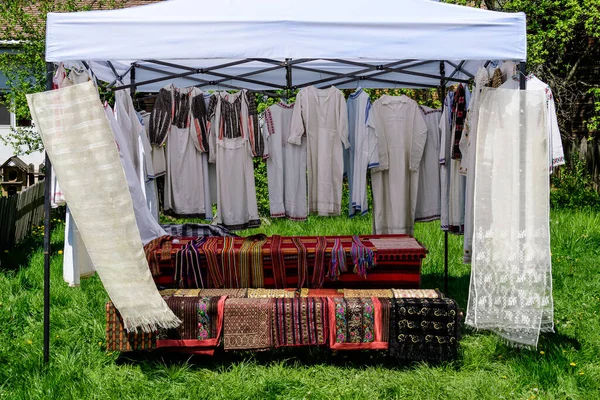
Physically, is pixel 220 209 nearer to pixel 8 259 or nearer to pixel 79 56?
pixel 79 56

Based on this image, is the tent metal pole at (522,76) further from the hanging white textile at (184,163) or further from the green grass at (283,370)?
the hanging white textile at (184,163)

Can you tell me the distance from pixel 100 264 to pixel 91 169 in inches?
21.3

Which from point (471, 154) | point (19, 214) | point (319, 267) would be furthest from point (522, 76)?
point (19, 214)

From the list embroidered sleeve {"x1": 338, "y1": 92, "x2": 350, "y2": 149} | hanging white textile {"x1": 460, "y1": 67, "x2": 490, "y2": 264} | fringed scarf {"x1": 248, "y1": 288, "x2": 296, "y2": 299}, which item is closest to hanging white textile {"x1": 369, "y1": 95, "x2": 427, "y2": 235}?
embroidered sleeve {"x1": 338, "y1": 92, "x2": 350, "y2": 149}

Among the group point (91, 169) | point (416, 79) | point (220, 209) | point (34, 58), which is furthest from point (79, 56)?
point (34, 58)

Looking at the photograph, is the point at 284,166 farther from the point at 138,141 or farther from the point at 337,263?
the point at 337,263

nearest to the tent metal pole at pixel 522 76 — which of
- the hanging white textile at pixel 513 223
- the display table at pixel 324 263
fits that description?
the hanging white textile at pixel 513 223

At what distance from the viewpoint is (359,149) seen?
5332mm

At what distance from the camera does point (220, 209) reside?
18.5 ft

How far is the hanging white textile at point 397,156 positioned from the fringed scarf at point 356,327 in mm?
1701

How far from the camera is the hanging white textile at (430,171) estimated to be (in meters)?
5.49

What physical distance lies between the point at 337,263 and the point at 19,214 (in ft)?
16.0

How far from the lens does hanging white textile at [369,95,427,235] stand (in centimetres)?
539

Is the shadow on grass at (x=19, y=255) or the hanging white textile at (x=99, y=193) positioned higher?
the hanging white textile at (x=99, y=193)
